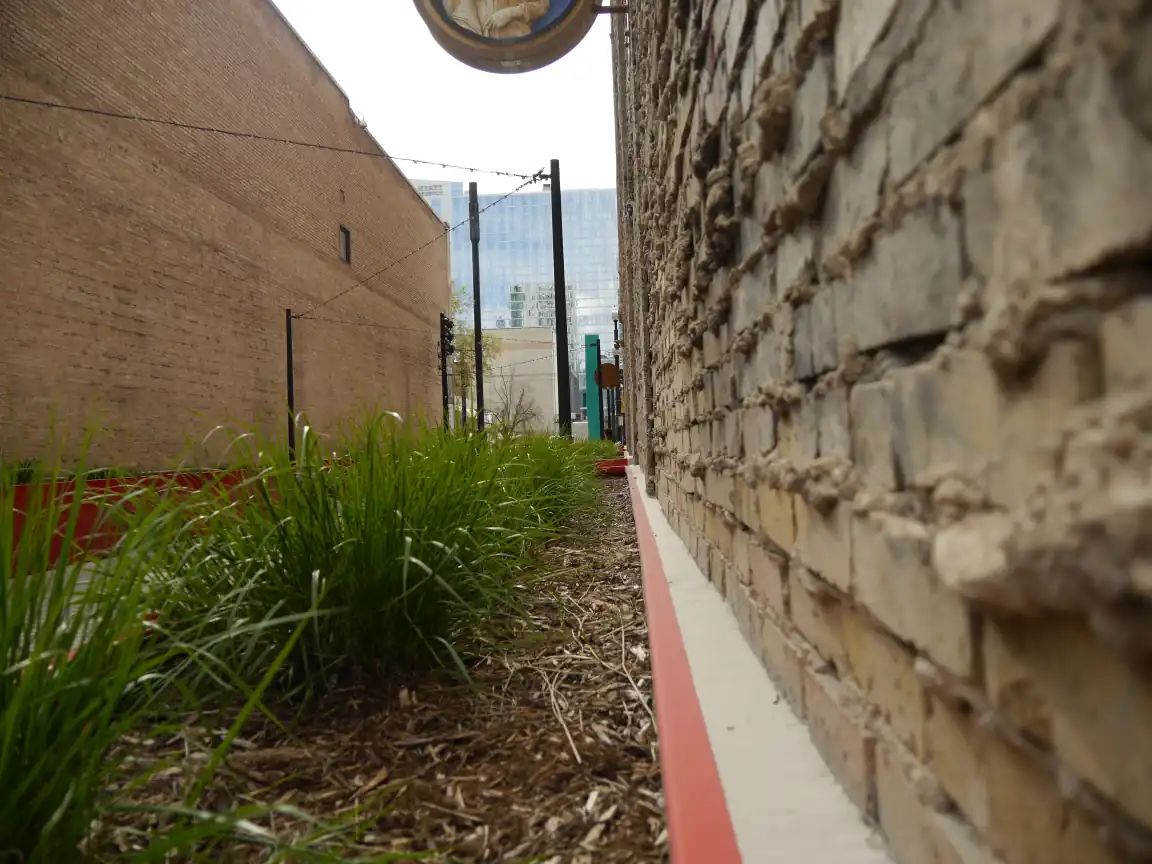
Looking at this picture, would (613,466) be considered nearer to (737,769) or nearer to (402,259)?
(737,769)

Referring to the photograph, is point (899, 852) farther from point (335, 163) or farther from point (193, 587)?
point (335, 163)

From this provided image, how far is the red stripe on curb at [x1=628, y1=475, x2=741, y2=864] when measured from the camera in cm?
87

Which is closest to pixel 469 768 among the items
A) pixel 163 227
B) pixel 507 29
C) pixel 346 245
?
pixel 507 29

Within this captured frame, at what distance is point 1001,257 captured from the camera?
1.67ft

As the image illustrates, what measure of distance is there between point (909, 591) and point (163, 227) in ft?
36.6

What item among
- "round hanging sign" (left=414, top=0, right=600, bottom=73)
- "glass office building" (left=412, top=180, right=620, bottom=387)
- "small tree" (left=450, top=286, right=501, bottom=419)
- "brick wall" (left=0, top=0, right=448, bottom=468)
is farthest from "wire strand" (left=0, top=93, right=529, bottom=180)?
"glass office building" (left=412, top=180, right=620, bottom=387)

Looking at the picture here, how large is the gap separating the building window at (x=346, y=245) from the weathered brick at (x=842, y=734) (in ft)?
54.4

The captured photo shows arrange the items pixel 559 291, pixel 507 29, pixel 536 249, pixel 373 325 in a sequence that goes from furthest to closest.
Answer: pixel 536 249 → pixel 373 325 → pixel 559 291 → pixel 507 29

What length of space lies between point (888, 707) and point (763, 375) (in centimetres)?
64

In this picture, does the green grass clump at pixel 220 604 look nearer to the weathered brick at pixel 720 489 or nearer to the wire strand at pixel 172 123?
the weathered brick at pixel 720 489

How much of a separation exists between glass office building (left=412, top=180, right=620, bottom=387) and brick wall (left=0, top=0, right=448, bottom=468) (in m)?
34.0

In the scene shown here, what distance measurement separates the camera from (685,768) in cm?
105

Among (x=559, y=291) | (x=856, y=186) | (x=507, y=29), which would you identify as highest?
(x=559, y=291)

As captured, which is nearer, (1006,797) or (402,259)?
(1006,797)
